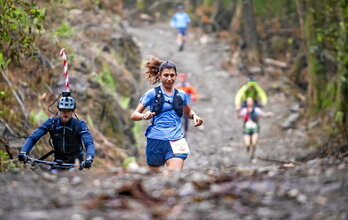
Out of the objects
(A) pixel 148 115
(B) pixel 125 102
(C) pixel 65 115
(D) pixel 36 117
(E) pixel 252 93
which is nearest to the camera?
(A) pixel 148 115

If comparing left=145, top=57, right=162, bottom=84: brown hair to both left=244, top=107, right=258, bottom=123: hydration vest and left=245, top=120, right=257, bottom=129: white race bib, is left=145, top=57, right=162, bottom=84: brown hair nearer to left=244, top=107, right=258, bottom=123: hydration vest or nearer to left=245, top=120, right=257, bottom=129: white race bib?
left=244, top=107, right=258, bottom=123: hydration vest

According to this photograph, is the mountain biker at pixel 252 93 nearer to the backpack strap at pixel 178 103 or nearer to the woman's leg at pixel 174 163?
the backpack strap at pixel 178 103

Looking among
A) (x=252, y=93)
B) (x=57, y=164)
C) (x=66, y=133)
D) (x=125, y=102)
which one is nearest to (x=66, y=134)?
(x=66, y=133)

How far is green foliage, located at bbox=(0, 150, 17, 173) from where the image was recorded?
822 centimetres

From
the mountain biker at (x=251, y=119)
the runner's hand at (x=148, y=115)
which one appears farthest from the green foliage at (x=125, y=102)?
the runner's hand at (x=148, y=115)

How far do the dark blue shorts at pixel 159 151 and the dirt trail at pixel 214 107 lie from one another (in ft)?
11.9

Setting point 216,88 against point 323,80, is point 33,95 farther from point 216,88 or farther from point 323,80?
point 216,88

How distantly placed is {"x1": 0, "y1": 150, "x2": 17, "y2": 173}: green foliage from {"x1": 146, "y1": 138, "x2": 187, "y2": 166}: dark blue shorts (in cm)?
190

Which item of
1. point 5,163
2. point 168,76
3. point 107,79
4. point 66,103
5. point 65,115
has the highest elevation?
point 107,79

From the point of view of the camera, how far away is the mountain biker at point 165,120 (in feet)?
27.6

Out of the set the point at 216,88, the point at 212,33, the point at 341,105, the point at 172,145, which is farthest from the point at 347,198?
the point at 212,33

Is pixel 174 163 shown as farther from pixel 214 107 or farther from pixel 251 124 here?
pixel 214 107

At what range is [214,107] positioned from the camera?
2323 centimetres

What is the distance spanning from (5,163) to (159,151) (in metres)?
2.20
